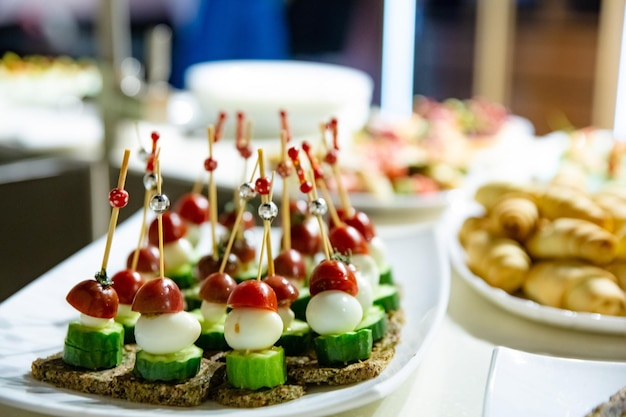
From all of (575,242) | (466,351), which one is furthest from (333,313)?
(575,242)

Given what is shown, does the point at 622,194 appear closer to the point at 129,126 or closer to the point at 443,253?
the point at 443,253

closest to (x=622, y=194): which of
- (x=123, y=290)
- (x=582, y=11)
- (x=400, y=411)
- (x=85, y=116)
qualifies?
(x=400, y=411)

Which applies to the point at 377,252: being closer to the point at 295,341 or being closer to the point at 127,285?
the point at 295,341

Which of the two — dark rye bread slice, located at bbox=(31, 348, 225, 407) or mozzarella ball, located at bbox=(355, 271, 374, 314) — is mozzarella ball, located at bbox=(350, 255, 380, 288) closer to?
mozzarella ball, located at bbox=(355, 271, 374, 314)

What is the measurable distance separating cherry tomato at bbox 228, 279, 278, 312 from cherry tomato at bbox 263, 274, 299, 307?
68mm

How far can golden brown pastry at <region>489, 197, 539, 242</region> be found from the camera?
5.05 feet

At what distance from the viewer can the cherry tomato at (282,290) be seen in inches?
46.4

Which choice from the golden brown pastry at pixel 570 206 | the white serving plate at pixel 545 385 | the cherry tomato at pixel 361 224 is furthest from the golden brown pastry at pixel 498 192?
the white serving plate at pixel 545 385

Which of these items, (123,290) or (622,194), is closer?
(123,290)

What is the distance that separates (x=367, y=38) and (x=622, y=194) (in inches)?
169

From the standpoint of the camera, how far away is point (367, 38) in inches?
227

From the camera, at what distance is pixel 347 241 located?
1361 mm

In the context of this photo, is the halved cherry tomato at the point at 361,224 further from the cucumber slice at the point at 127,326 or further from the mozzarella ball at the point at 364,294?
the cucumber slice at the point at 127,326

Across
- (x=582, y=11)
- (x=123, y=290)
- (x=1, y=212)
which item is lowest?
(x=1, y=212)
